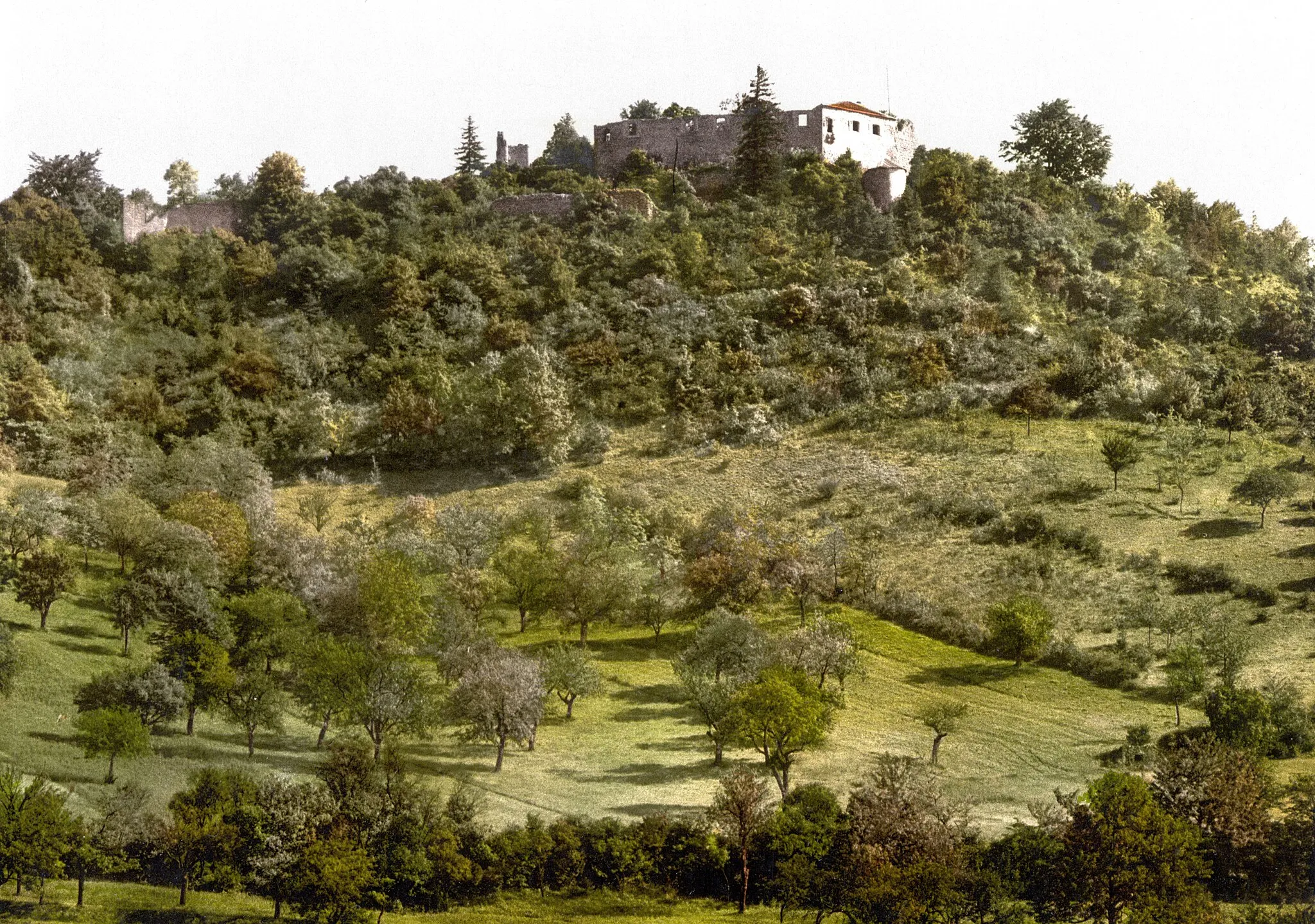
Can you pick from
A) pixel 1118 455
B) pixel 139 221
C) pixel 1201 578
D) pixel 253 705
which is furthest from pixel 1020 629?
pixel 139 221

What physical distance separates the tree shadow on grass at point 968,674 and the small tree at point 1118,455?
11.2 meters

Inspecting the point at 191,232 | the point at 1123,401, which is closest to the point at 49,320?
the point at 191,232

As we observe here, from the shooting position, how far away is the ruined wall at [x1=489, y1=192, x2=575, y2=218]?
67.4 meters

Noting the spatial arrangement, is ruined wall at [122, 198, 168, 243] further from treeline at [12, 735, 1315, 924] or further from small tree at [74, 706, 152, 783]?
treeline at [12, 735, 1315, 924]

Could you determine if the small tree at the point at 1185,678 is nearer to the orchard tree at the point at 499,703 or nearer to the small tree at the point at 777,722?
the small tree at the point at 777,722

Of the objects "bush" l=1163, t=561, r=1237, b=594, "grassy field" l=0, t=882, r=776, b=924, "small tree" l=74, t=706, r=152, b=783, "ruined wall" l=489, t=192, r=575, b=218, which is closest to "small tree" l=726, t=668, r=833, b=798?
"grassy field" l=0, t=882, r=776, b=924

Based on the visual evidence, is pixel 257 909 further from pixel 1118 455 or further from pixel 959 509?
pixel 1118 455

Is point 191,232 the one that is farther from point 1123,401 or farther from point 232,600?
point 1123,401

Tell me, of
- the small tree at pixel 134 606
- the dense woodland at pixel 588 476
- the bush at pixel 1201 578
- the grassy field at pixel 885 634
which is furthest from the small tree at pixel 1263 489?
the small tree at pixel 134 606

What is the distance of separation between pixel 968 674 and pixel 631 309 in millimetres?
26639

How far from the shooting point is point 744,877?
28.2m

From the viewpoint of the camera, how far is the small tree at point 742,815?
28375mm

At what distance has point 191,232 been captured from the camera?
65.4 meters

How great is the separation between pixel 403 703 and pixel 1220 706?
1949 centimetres
